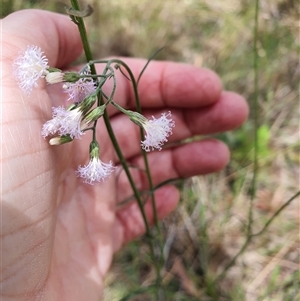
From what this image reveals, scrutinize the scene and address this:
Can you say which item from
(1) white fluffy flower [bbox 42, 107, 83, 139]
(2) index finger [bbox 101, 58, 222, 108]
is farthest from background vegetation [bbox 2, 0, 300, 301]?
(1) white fluffy flower [bbox 42, 107, 83, 139]

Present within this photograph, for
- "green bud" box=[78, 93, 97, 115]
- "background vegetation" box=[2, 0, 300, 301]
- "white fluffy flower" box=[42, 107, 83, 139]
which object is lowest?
"background vegetation" box=[2, 0, 300, 301]

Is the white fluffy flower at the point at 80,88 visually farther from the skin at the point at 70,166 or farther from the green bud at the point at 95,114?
the skin at the point at 70,166

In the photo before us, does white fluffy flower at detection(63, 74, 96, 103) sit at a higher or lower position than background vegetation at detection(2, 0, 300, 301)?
higher

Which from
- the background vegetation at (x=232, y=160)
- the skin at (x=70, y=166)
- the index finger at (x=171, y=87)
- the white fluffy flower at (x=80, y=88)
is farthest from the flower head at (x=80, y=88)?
the background vegetation at (x=232, y=160)

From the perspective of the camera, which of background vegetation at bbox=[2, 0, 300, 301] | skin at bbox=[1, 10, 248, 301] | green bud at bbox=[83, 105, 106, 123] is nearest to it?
green bud at bbox=[83, 105, 106, 123]

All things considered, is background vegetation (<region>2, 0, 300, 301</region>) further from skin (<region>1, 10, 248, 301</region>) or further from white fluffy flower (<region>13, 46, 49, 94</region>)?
white fluffy flower (<region>13, 46, 49, 94</region>)

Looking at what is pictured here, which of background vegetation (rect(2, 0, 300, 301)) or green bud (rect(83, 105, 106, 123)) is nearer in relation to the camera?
green bud (rect(83, 105, 106, 123))

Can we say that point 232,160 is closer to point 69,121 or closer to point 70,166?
point 70,166

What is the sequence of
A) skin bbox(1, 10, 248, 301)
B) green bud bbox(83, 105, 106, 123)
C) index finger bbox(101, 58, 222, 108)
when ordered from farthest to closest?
index finger bbox(101, 58, 222, 108)
skin bbox(1, 10, 248, 301)
green bud bbox(83, 105, 106, 123)
